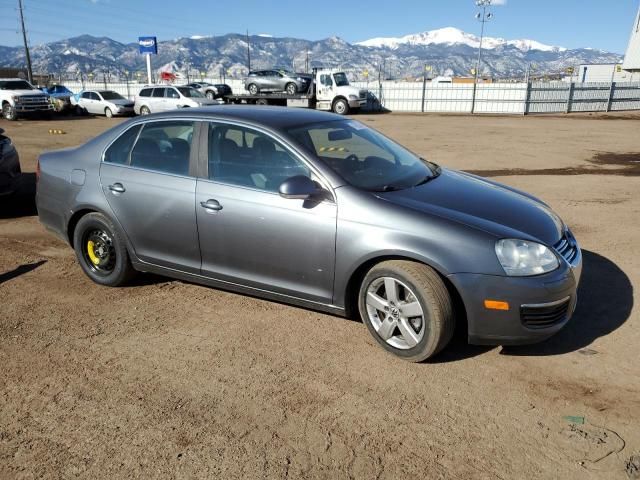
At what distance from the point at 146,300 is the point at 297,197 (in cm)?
183

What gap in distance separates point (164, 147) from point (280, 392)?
7.63ft

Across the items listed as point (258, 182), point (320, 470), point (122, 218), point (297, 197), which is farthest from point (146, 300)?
point (320, 470)

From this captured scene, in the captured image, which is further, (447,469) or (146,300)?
(146,300)

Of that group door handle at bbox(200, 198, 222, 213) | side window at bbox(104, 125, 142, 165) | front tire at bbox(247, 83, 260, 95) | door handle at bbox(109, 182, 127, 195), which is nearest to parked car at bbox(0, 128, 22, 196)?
side window at bbox(104, 125, 142, 165)

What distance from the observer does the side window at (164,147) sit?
433 cm

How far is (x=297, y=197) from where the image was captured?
144 inches

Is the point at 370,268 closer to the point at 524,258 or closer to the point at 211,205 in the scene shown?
the point at 524,258

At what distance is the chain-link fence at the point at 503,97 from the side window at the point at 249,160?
31.6 meters

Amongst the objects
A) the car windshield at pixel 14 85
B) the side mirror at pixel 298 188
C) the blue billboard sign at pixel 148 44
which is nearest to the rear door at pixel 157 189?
the side mirror at pixel 298 188

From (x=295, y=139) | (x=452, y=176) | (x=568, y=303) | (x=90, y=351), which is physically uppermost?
(x=295, y=139)

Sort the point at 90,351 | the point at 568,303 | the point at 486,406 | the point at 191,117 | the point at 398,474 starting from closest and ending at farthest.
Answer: the point at 398,474 → the point at 486,406 → the point at 568,303 → the point at 90,351 → the point at 191,117

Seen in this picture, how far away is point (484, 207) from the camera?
3748mm

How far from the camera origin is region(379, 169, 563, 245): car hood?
3.49 metres

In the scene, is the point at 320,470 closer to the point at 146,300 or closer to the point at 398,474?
the point at 398,474
